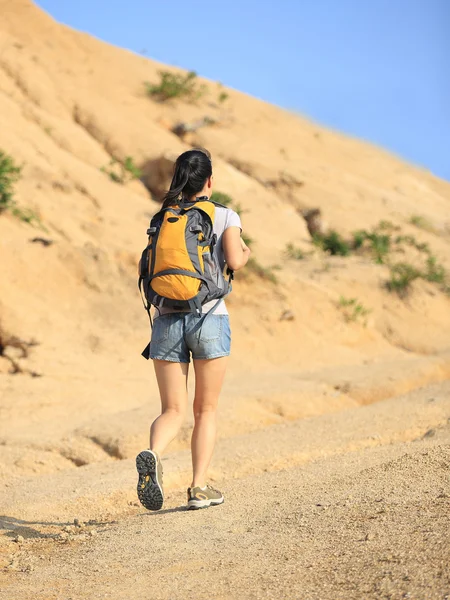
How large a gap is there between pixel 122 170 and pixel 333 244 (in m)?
4.06

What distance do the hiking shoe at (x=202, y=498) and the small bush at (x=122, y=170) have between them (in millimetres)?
10359

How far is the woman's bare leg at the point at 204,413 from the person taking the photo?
3971 millimetres

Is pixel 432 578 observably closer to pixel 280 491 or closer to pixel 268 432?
pixel 280 491

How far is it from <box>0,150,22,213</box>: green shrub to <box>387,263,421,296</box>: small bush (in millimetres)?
6042

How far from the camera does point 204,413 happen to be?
13.2 feet

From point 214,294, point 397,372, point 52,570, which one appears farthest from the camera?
point 397,372

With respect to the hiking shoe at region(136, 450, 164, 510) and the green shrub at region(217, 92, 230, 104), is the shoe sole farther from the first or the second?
the green shrub at region(217, 92, 230, 104)

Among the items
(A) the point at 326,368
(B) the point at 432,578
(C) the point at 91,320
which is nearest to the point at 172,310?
(B) the point at 432,578

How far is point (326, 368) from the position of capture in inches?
392

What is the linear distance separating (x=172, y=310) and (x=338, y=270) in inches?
362

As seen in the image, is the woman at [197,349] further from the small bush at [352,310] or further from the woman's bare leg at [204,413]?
the small bush at [352,310]

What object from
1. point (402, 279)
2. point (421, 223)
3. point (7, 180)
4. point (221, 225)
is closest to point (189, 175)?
point (221, 225)

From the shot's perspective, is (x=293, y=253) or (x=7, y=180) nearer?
(x=7, y=180)

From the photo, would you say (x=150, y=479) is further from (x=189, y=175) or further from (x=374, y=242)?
Result: (x=374, y=242)
